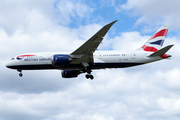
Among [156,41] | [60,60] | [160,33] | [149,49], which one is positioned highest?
[160,33]

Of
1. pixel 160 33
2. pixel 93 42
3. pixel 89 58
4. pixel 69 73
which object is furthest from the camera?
pixel 69 73

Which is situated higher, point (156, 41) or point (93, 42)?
point (156, 41)

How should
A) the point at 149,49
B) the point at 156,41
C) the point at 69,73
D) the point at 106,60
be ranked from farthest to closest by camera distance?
1. the point at 69,73
2. the point at 156,41
3. the point at 149,49
4. the point at 106,60

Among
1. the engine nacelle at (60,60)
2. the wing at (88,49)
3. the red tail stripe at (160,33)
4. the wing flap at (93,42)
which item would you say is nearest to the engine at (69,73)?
the wing at (88,49)

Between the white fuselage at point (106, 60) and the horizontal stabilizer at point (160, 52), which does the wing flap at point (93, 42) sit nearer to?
the white fuselage at point (106, 60)

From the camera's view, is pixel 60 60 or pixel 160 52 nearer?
pixel 60 60

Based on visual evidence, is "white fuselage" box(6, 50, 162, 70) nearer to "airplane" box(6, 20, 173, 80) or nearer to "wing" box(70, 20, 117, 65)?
"airplane" box(6, 20, 173, 80)

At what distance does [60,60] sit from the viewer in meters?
35.8

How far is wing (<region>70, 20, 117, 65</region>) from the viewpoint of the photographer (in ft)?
106

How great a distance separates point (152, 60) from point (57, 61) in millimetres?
12208

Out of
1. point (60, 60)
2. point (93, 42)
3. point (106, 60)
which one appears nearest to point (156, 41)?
point (106, 60)

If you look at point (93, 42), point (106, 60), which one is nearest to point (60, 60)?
point (93, 42)

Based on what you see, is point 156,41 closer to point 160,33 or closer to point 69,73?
point 160,33

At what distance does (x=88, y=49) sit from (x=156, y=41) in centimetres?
1073
